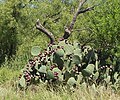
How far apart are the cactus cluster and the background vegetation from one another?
0.47 m

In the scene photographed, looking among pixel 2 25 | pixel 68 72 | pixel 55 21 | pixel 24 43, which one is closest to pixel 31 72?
pixel 68 72

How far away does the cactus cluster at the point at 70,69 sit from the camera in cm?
869

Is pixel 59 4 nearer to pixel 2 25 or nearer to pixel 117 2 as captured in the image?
pixel 2 25

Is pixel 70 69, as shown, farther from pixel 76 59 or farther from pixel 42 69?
pixel 42 69

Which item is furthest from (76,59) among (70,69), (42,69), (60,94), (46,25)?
(46,25)

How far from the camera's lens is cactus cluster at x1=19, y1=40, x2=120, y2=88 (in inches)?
342

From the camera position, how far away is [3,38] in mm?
17047

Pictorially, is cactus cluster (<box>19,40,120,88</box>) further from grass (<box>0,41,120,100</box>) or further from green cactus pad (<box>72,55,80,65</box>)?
grass (<box>0,41,120,100</box>)

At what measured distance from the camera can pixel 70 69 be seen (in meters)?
8.98

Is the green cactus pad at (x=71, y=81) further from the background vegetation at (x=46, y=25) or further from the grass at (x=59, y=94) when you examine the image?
the background vegetation at (x=46, y=25)

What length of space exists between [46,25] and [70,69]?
12411 millimetres

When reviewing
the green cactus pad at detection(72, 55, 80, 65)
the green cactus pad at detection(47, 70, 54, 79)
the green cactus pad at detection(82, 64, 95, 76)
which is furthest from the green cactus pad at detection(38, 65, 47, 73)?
the green cactus pad at detection(82, 64, 95, 76)

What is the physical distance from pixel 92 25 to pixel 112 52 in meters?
1.03

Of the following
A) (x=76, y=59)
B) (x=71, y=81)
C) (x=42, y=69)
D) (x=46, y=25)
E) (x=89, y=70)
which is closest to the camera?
(x=71, y=81)
